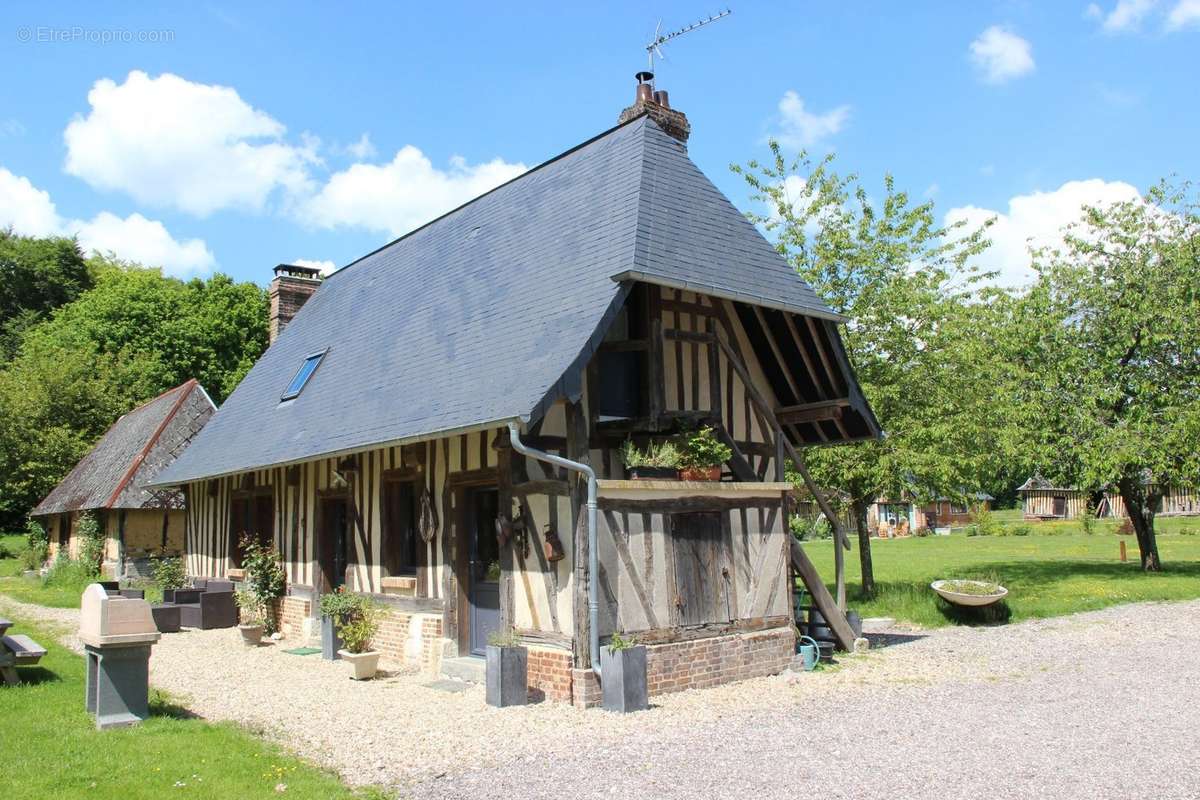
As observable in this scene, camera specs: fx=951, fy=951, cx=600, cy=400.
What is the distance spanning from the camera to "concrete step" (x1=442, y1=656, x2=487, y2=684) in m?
9.57

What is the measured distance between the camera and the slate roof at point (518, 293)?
9.05 m

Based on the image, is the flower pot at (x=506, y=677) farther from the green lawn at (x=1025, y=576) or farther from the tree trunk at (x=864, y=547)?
the tree trunk at (x=864, y=547)

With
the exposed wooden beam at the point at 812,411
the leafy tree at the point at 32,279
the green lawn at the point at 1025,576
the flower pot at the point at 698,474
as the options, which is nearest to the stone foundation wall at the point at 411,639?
the flower pot at the point at 698,474

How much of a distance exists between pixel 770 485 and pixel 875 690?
7.86 feet

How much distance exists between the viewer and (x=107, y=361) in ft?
116

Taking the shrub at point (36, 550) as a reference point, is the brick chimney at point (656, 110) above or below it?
above

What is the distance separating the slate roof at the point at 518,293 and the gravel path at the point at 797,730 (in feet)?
8.38

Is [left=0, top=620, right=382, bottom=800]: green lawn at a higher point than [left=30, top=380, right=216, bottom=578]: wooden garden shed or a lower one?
lower

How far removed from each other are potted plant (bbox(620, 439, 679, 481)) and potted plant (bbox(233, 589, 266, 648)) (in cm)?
651

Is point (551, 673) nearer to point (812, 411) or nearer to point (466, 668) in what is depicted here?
point (466, 668)

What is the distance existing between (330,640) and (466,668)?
2.84 m

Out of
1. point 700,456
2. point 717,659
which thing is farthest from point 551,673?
point 700,456

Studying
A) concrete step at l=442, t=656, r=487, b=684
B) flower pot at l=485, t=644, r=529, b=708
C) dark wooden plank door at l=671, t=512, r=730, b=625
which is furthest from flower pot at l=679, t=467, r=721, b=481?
concrete step at l=442, t=656, r=487, b=684

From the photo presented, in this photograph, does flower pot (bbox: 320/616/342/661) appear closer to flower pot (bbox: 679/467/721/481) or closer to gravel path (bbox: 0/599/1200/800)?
gravel path (bbox: 0/599/1200/800)
